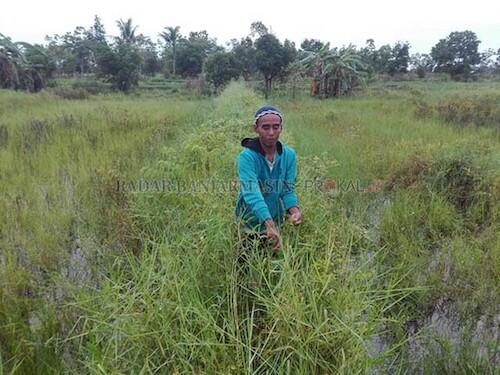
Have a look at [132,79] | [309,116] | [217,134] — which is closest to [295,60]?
[132,79]

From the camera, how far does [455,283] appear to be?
2811 millimetres

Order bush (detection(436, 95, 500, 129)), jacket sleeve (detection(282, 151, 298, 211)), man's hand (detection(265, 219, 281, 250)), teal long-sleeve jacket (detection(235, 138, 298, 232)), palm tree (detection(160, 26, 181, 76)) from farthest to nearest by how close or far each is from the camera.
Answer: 1. palm tree (detection(160, 26, 181, 76))
2. bush (detection(436, 95, 500, 129))
3. jacket sleeve (detection(282, 151, 298, 211))
4. teal long-sleeve jacket (detection(235, 138, 298, 232))
5. man's hand (detection(265, 219, 281, 250))

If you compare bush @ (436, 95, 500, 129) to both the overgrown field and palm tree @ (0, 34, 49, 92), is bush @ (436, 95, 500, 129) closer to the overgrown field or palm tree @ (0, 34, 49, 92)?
the overgrown field

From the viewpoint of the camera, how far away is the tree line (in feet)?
71.0

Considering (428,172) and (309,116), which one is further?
(309,116)

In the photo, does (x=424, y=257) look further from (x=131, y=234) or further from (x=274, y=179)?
(x=131, y=234)

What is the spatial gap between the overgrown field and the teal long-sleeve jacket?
16 cm

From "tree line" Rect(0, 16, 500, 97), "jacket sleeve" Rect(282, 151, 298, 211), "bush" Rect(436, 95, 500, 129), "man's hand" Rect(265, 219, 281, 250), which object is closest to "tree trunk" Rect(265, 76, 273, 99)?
"tree line" Rect(0, 16, 500, 97)

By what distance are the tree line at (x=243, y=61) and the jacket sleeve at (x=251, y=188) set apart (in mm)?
18954

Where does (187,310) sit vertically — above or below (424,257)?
above

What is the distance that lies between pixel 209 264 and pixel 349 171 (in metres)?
3.55

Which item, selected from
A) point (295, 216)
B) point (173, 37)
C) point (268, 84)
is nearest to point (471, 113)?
point (295, 216)

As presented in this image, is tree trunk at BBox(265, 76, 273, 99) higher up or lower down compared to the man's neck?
lower down

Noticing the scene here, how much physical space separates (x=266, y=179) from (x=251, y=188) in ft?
0.58
